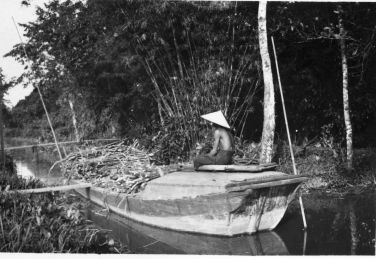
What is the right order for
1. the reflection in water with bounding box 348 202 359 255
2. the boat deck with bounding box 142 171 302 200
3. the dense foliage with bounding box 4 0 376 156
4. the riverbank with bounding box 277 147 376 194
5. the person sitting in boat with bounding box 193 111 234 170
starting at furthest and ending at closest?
1. the dense foliage with bounding box 4 0 376 156
2. the riverbank with bounding box 277 147 376 194
3. the person sitting in boat with bounding box 193 111 234 170
4. the boat deck with bounding box 142 171 302 200
5. the reflection in water with bounding box 348 202 359 255

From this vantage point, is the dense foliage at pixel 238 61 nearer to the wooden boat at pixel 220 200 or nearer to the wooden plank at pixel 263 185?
the wooden boat at pixel 220 200

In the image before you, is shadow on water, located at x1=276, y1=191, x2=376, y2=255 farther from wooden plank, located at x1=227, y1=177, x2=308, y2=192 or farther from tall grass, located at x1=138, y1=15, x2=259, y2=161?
tall grass, located at x1=138, y1=15, x2=259, y2=161

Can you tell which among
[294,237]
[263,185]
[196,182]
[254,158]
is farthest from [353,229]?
[254,158]

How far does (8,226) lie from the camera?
448 cm

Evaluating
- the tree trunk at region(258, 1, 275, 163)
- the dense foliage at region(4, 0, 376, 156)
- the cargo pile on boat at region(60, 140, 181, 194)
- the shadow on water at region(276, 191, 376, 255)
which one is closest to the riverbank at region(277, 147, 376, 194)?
the shadow on water at region(276, 191, 376, 255)

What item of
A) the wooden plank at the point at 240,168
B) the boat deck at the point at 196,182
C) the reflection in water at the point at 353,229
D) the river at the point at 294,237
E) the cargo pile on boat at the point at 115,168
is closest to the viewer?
the reflection in water at the point at 353,229

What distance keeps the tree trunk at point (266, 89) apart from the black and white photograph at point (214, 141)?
26mm

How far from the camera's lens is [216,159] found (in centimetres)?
674

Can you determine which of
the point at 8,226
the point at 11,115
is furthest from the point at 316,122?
the point at 11,115

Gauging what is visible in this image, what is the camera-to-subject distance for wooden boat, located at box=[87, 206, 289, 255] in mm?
5707

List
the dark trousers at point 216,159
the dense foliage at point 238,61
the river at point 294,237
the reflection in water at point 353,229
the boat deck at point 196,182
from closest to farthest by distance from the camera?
the reflection in water at point 353,229, the river at point 294,237, the boat deck at point 196,182, the dark trousers at point 216,159, the dense foliage at point 238,61

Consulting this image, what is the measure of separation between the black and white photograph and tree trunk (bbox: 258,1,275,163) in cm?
3

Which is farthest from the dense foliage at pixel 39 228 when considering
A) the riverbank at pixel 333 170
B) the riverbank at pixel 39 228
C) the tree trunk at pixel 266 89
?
the riverbank at pixel 333 170

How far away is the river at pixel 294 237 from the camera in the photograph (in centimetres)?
561
